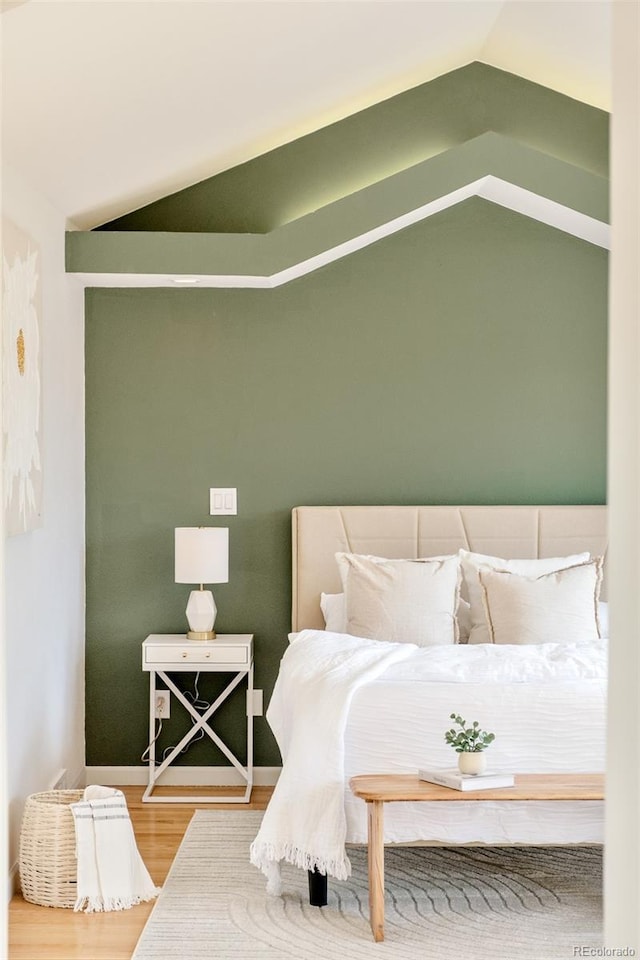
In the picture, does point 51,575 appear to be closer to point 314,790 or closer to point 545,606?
point 314,790

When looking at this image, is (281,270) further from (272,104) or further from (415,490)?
(415,490)

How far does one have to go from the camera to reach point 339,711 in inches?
131

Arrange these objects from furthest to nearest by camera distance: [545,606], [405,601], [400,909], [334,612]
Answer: [334,612] → [405,601] → [545,606] → [400,909]

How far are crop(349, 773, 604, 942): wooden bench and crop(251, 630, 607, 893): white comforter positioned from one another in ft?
0.31

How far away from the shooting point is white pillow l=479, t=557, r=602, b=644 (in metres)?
4.16

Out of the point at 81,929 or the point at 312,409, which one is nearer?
the point at 81,929

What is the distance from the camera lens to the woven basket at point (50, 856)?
343 cm

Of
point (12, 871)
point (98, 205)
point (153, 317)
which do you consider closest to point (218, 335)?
point (153, 317)

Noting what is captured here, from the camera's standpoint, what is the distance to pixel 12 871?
12.0 ft

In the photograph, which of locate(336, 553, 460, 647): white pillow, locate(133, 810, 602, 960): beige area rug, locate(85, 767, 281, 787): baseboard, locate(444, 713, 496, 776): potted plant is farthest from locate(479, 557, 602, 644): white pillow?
locate(85, 767, 281, 787): baseboard

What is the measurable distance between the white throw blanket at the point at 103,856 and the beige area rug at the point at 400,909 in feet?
0.46

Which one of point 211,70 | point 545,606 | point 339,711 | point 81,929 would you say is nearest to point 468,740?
point 339,711

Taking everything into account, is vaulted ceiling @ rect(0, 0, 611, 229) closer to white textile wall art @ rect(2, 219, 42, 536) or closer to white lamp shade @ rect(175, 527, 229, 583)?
white textile wall art @ rect(2, 219, 42, 536)

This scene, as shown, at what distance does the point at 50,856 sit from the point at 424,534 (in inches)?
87.6
